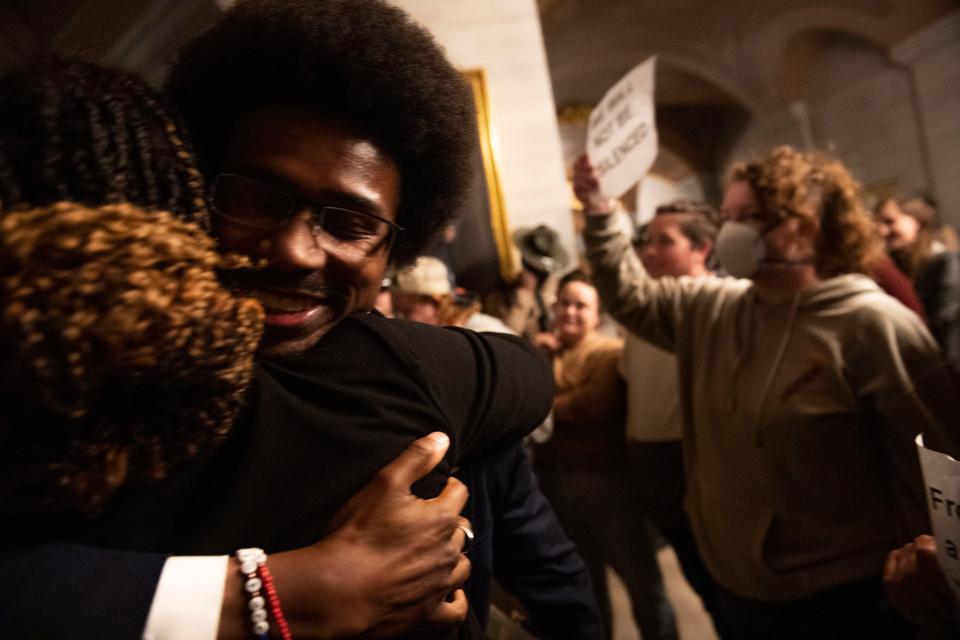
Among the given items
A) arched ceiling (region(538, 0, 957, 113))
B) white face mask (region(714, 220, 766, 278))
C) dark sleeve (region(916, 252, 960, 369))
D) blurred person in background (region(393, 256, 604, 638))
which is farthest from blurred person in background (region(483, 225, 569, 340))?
arched ceiling (region(538, 0, 957, 113))

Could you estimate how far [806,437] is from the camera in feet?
4.90

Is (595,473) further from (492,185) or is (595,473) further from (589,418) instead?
(492,185)

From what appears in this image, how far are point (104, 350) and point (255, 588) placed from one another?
25cm

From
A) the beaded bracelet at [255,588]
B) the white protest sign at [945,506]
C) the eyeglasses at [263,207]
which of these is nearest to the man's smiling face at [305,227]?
the eyeglasses at [263,207]

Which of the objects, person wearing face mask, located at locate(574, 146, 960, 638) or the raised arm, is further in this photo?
the raised arm

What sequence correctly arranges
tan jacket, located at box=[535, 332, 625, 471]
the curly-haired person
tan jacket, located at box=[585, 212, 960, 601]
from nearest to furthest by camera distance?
the curly-haired person < tan jacket, located at box=[585, 212, 960, 601] < tan jacket, located at box=[535, 332, 625, 471]

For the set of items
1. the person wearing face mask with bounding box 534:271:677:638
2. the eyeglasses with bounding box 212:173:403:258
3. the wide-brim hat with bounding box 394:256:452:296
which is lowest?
the person wearing face mask with bounding box 534:271:677:638

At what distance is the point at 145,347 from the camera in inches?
17.5

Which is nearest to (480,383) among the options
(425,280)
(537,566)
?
(537,566)

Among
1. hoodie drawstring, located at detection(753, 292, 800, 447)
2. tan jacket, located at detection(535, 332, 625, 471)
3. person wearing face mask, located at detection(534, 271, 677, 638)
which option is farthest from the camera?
tan jacket, located at detection(535, 332, 625, 471)

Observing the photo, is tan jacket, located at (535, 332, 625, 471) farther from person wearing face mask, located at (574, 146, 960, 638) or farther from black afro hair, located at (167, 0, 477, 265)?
black afro hair, located at (167, 0, 477, 265)

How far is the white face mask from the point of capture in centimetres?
177

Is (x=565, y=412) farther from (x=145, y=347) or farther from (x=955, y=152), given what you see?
(x=955, y=152)

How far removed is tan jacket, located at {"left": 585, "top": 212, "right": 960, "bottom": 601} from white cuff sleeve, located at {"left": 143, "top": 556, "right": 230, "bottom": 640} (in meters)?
1.24
